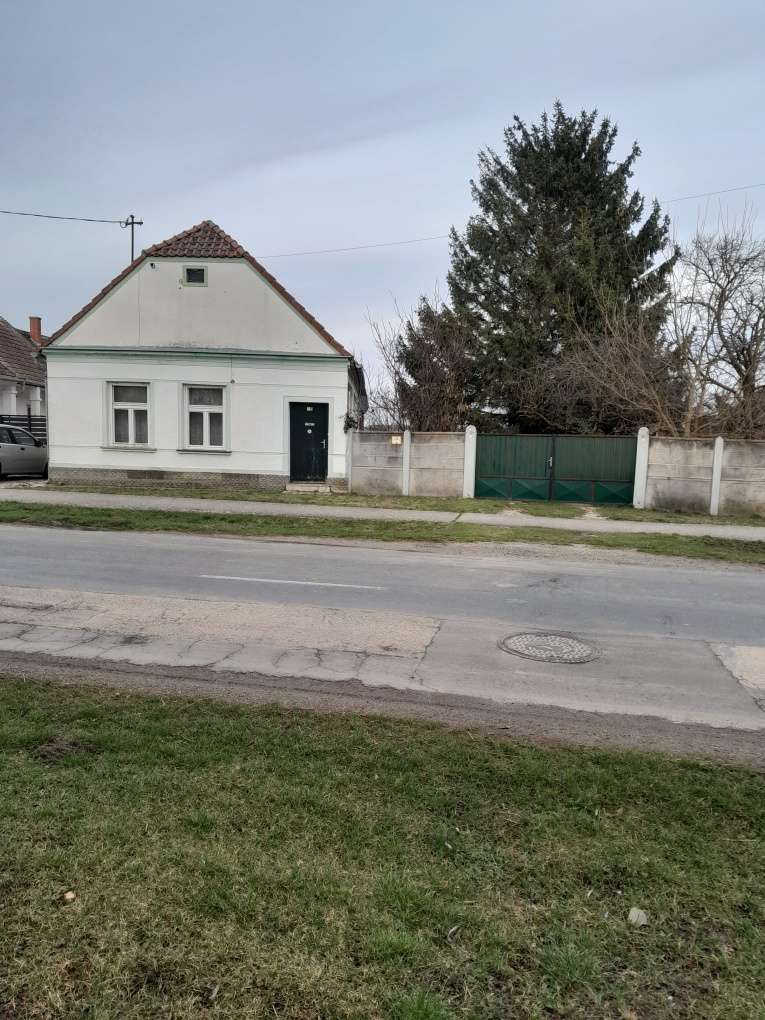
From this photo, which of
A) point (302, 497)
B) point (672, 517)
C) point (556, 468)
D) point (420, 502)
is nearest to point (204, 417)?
point (302, 497)

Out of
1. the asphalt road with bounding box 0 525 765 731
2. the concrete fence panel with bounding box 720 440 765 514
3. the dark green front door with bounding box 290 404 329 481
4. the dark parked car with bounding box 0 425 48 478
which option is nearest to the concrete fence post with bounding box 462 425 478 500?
the dark green front door with bounding box 290 404 329 481

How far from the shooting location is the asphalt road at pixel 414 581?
7855 mm

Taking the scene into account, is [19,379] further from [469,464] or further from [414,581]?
[414,581]

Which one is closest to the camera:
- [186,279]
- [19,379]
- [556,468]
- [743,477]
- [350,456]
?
[743,477]

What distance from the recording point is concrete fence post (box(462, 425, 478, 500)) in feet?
65.0

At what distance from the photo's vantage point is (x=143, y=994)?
88.5 inches

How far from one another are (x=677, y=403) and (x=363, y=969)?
24216 millimetres

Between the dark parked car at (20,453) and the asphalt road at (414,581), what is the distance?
10.9 m

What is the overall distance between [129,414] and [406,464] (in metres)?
8.89

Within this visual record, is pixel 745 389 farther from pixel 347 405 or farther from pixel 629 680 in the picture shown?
pixel 629 680

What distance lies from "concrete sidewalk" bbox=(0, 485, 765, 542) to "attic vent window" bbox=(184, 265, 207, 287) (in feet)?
22.5

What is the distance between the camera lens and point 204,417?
834 inches

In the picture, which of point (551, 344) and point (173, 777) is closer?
point (173, 777)

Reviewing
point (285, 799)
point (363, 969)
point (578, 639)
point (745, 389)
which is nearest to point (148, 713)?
point (285, 799)
